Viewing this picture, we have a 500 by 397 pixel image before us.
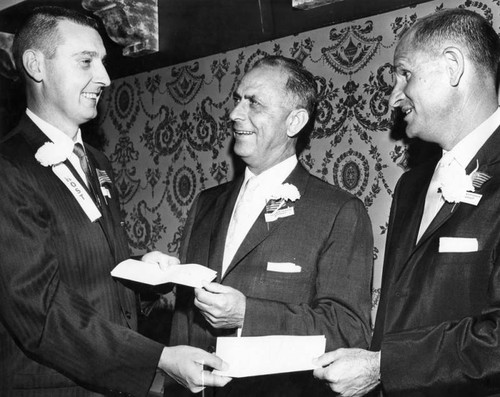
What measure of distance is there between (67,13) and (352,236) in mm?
1550

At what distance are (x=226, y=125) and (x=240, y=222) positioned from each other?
1270 mm

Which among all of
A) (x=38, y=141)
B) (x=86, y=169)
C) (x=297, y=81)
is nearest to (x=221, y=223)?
(x=86, y=169)

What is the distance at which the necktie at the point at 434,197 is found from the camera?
2615mm

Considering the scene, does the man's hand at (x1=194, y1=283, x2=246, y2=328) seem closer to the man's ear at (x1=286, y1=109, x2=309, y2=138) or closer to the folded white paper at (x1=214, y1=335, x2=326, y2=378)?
the folded white paper at (x1=214, y1=335, x2=326, y2=378)

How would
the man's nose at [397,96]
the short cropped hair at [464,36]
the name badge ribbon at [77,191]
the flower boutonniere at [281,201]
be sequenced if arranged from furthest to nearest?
1. the flower boutonniere at [281,201]
2. the man's nose at [397,96]
3. the short cropped hair at [464,36]
4. the name badge ribbon at [77,191]

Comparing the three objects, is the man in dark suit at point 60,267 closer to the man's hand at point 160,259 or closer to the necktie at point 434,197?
the man's hand at point 160,259

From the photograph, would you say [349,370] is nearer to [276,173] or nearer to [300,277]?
[300,277]

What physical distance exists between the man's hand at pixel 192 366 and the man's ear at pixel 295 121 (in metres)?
1.26

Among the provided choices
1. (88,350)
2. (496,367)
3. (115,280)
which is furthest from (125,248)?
(496,367)

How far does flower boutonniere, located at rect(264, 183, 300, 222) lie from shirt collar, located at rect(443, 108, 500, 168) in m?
0.75

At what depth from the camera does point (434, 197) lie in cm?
270

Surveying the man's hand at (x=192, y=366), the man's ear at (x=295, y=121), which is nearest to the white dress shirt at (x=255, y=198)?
the man's ear at (x=295, y=121)

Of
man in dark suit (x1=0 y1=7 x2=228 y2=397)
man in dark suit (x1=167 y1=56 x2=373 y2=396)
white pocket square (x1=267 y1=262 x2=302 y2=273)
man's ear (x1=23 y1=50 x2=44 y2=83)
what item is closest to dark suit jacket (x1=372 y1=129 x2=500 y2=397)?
man in dark suit (x1=167 y1=56 x2=373 y2=396)

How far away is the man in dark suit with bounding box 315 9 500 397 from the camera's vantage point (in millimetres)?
2229
